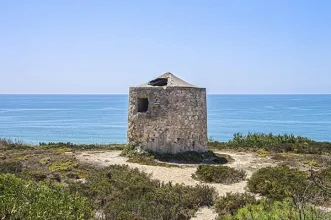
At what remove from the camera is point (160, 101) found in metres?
20.7

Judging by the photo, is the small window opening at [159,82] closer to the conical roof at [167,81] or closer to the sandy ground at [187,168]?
the conical roof at [167,81]

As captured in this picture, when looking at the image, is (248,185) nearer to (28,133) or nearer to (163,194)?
(163,194)

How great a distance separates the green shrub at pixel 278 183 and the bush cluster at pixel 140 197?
1.73m

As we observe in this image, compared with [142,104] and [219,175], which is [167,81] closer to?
[142,104]

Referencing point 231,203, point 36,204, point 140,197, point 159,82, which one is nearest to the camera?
point 36,204

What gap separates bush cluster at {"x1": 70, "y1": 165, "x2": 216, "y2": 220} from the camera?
11.2 m

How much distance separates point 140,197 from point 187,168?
5923 mm

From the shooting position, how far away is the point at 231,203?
12.0 m

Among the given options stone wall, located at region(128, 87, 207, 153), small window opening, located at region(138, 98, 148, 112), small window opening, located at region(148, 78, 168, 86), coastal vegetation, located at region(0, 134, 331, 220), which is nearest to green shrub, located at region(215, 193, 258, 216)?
coastal vegetation, located at region(0, 134, 331, 220)

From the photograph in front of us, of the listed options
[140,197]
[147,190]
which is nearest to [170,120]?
[147,190]

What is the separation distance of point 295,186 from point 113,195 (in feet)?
20.1

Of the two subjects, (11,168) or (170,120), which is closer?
(11,168)

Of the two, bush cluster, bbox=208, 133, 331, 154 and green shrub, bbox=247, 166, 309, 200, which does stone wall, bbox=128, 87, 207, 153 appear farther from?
bush cluster, bbox=208, 133, 331, 154

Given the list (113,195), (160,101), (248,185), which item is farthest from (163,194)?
(160,101)
